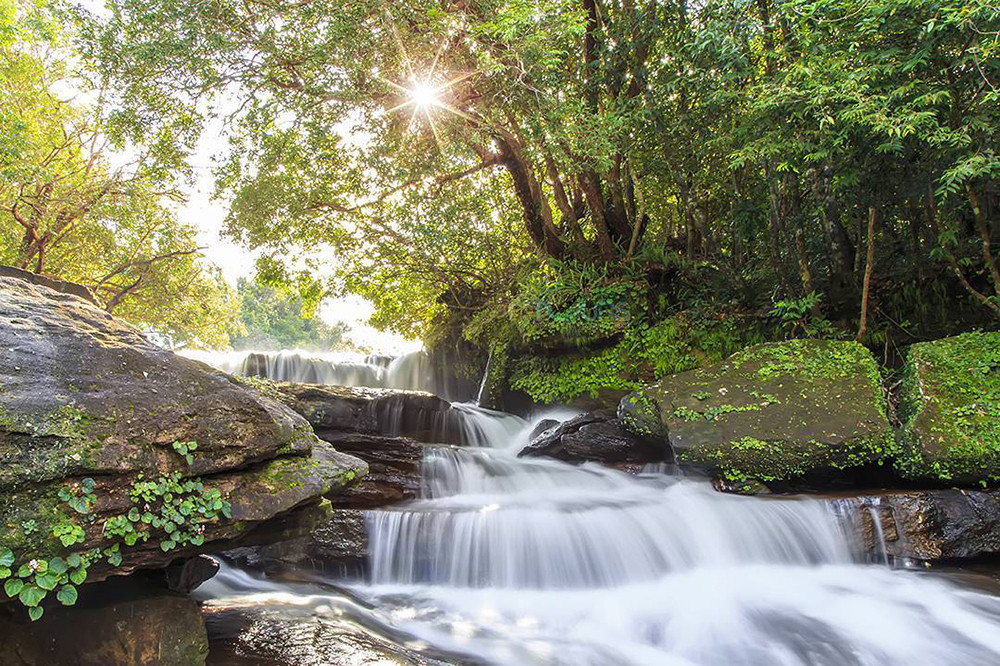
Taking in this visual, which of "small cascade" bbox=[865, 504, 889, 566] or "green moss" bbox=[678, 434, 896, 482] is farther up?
"green moss" bbox=[678, 434, 896, 482]

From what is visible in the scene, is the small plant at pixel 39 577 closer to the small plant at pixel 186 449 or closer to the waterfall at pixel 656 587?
the small plant at pixel 186 449

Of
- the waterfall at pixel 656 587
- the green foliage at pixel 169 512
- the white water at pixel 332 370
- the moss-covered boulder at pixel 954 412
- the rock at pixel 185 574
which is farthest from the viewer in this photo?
the white water at pixel 332 370

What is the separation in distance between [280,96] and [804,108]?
664cm

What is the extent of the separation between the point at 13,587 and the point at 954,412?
7.01 m

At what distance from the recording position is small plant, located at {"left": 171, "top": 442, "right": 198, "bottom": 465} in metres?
2.62

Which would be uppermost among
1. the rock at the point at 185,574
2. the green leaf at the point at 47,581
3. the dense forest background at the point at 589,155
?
the dense forest background at the point at 589,155

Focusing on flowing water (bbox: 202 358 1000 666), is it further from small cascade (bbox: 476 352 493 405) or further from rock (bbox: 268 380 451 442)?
small cascade (bbox: 476 352 493 405)

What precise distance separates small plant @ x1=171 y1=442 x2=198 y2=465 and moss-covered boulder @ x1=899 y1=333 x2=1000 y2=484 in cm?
611

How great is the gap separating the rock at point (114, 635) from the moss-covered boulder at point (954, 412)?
242 inches

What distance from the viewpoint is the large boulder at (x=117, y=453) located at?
2186 millimetres

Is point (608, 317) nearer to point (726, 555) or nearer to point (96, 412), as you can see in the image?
point (726, 555)

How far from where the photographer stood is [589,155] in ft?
22.2

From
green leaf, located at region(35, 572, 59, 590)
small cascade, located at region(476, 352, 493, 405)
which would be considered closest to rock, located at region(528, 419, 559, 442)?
small cascade, located at region(476, 352, 493, 405)

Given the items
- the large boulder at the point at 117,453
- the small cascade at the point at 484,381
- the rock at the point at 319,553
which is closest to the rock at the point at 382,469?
the rock at the point at 319,553
